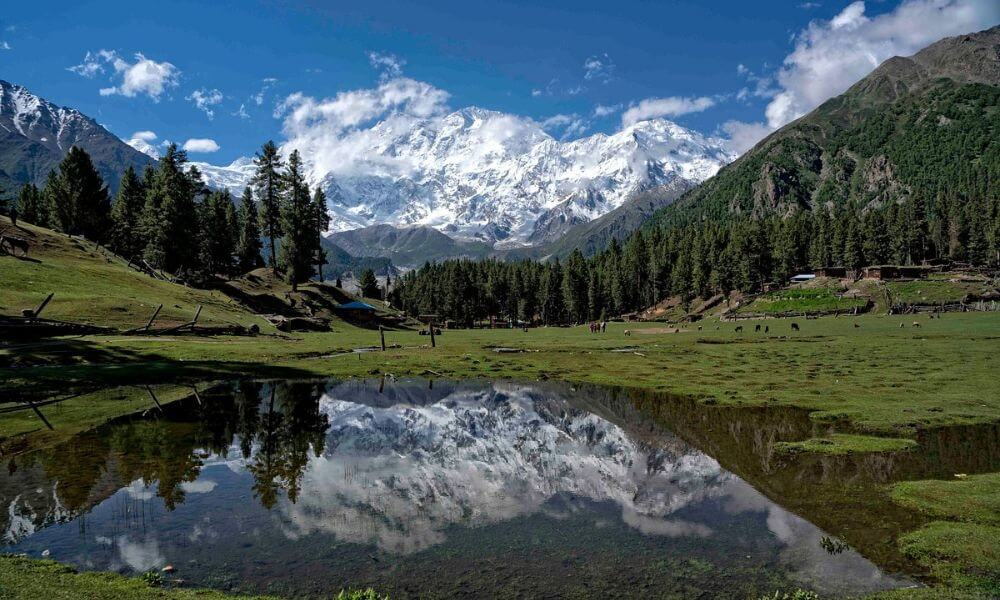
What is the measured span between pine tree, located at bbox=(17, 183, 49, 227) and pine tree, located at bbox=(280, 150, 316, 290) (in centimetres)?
5273

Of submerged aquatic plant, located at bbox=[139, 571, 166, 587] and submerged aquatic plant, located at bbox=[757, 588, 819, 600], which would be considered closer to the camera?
submerged aquatic plant, located at bbox=[757, 588, 819, 600]

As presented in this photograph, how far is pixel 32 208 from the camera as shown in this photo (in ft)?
364

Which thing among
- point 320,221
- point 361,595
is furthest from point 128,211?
point 361,595

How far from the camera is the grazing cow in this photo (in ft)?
178

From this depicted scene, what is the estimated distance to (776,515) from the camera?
44.5 feet

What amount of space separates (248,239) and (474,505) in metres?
117

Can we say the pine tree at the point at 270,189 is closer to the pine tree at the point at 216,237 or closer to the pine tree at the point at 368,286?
the pine tree at the point at 216,237

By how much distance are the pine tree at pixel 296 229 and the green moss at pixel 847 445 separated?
85.1 m

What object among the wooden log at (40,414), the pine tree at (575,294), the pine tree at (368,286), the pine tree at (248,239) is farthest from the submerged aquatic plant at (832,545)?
the pine tree at (368,286)

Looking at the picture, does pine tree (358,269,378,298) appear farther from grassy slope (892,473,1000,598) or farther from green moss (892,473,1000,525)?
grassy slope (892,473,1000,598)

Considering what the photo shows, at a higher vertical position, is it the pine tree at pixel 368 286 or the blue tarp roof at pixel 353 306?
the pine tree at pixel 368 286

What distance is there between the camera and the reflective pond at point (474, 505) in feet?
35.0

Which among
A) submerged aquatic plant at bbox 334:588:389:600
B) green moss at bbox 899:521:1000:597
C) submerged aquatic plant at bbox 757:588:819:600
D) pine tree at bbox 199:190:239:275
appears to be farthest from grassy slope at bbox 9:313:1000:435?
pine tree at bbox 199:190:239:275

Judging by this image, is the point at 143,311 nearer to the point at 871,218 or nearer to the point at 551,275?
the point at 551,275
